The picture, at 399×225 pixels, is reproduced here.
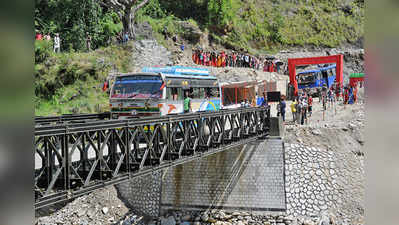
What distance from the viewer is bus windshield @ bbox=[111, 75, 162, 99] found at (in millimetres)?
12969

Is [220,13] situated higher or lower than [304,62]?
higher

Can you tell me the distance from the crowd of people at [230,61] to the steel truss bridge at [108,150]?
1743 centimetres

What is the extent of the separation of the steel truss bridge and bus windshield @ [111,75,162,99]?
183 centimetres

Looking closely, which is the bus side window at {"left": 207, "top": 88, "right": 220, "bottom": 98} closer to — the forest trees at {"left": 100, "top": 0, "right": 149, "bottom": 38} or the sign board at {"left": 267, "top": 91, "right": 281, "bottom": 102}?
the sign board at {"left": 267, "top": 91, "right": 281, "bottom": 102}

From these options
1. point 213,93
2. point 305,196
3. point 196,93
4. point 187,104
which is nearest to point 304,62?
point 213,93

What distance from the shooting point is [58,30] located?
93.9 feet

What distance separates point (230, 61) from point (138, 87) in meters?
20.8

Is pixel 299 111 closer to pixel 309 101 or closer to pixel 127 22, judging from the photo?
pixel 309 101

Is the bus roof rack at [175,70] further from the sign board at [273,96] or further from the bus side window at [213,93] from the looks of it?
the sign board at [273,96]

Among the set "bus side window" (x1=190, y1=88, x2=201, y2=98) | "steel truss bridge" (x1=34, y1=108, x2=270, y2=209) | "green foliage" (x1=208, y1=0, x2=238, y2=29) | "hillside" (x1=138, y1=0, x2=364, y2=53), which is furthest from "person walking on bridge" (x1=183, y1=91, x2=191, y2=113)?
"green foliage" (x1=208, y1=0, x2=238, y2=29)

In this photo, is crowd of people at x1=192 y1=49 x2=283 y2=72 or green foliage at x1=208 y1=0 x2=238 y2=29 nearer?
crowd of people at x1=192 y1=49 x2=283 y2=72

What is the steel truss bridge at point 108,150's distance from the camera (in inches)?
246

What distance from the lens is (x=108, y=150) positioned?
8109 mm

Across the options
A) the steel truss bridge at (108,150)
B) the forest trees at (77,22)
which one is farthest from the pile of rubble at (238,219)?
the forest trees at (77,22)
